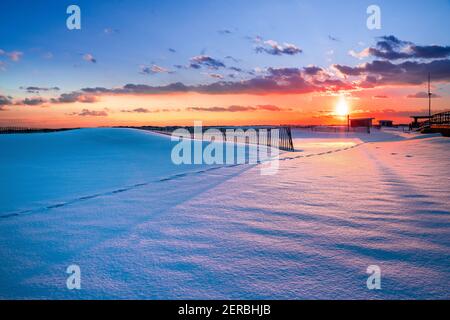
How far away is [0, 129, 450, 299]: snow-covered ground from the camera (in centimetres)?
189

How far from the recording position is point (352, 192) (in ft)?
15.4

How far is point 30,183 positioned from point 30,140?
5.50 m

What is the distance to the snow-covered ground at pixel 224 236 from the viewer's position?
1.89 metres

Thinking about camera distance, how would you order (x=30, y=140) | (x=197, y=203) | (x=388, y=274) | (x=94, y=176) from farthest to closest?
(x=30, y=140) → (x=94, y=176) → (x=197, y=203) → (x=388, y=274)

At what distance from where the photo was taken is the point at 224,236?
2773 mm

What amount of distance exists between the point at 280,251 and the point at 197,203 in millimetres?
1915

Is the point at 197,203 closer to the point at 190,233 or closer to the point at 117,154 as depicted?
the point at 190,233

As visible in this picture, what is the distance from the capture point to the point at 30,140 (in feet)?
32.0
